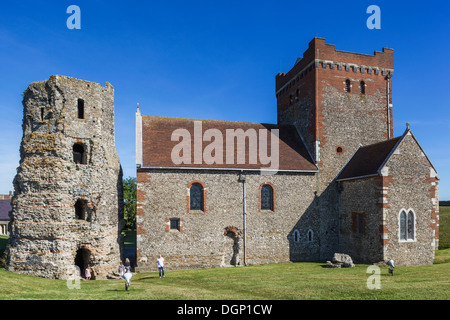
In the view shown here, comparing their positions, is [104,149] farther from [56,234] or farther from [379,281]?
[379,281]

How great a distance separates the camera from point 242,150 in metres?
24.1

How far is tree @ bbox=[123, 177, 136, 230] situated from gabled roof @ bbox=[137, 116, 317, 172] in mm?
23075

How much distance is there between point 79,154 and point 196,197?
28.1ft

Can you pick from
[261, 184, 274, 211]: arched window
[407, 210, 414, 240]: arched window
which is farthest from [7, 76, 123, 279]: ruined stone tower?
[407, 210, 414, 240]: arched window

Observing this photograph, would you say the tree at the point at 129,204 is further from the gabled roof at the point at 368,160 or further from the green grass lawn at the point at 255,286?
the gabled roof at the point at 368,160

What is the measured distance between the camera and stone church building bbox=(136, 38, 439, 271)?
20625 millimetres

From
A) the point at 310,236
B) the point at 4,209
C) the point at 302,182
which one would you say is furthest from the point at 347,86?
the point at 4,209

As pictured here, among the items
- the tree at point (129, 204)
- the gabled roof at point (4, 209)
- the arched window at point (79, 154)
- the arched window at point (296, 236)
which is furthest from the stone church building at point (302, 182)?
the gabled roof at point (4, 209)

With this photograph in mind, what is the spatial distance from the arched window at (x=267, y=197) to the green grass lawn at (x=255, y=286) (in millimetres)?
4432

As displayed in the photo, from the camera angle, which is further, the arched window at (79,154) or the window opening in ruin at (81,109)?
the arched window at (79,154)

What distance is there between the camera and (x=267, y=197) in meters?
23.1

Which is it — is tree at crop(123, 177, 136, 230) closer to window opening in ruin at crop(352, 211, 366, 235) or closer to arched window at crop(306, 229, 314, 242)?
arched window at crop(306, 229, 314, 242)

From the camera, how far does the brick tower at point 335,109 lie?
24.2m
